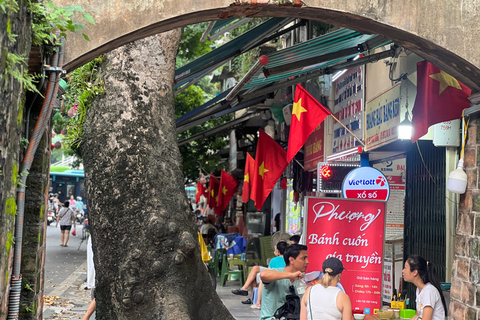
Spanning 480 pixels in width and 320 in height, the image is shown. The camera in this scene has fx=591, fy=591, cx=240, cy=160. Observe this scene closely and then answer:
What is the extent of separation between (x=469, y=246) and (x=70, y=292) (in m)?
9.28

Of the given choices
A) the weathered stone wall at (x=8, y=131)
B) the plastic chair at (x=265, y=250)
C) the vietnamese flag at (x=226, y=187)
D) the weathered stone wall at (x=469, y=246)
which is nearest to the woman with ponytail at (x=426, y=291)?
the weathered stone wall at (x=469, y=246)

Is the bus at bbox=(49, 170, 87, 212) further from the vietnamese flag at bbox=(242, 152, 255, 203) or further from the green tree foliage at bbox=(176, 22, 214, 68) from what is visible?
the vietnamese flag at bbox=(242, 152, 255, 203)

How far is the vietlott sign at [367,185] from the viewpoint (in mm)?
8547

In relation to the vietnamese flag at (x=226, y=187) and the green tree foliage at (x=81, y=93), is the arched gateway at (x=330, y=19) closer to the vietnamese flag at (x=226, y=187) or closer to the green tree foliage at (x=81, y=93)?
the green tree foliage at (x=81, y=93)

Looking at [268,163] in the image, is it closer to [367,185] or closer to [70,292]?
[367,185]

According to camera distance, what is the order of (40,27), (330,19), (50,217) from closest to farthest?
(40,27) → (330,19) → (50,217)

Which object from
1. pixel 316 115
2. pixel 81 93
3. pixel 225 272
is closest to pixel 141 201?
pixel 81 93

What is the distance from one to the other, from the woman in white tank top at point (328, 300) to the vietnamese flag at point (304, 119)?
360cm

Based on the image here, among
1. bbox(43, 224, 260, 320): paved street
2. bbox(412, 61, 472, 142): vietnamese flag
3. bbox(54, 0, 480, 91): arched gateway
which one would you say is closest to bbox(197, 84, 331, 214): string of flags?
bbox(412, 61, 472, 142): vietnamese flag

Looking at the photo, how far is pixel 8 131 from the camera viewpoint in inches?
131

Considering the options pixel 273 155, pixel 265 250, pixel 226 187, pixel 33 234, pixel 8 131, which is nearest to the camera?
pixel 8 131

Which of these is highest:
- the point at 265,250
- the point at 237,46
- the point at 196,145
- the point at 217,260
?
the point at 237,46

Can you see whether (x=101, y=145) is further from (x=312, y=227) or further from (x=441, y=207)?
(x=441, y=207)

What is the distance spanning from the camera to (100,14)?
4.50m
